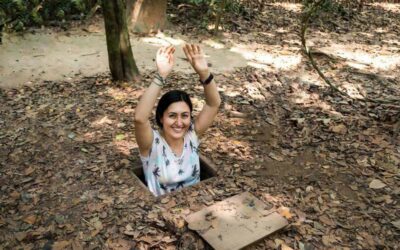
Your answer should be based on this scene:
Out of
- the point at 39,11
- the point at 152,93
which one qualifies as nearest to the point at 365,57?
the point at 152,93

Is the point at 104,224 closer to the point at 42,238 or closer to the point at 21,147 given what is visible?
the point at 42,238

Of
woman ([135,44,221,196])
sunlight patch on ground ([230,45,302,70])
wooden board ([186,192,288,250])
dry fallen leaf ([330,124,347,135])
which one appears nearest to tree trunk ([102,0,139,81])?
sunlight patch on ground ([230,45,302,70])

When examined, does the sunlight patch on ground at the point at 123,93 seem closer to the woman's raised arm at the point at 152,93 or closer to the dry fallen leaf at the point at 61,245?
the woman's raised arm at the point at 152,93

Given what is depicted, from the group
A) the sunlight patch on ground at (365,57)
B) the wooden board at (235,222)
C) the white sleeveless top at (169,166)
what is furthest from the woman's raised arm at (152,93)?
the sunlight patch on ground at (365,57)

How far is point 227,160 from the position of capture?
420 centimetres

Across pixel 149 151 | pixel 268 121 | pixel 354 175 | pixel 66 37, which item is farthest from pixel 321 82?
pixel 66 37

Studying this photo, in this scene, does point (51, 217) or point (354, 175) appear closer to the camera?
point (51, 217)

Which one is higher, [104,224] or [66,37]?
[66,37]

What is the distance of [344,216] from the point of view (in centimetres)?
335

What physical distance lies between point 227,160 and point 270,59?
4153 millimetres

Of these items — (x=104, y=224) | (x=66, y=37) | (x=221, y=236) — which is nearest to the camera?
(x=221, y=236)

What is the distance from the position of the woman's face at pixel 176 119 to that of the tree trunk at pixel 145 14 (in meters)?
6.45

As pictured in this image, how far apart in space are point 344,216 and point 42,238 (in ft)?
8.10

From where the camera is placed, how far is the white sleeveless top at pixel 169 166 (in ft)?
11.7
